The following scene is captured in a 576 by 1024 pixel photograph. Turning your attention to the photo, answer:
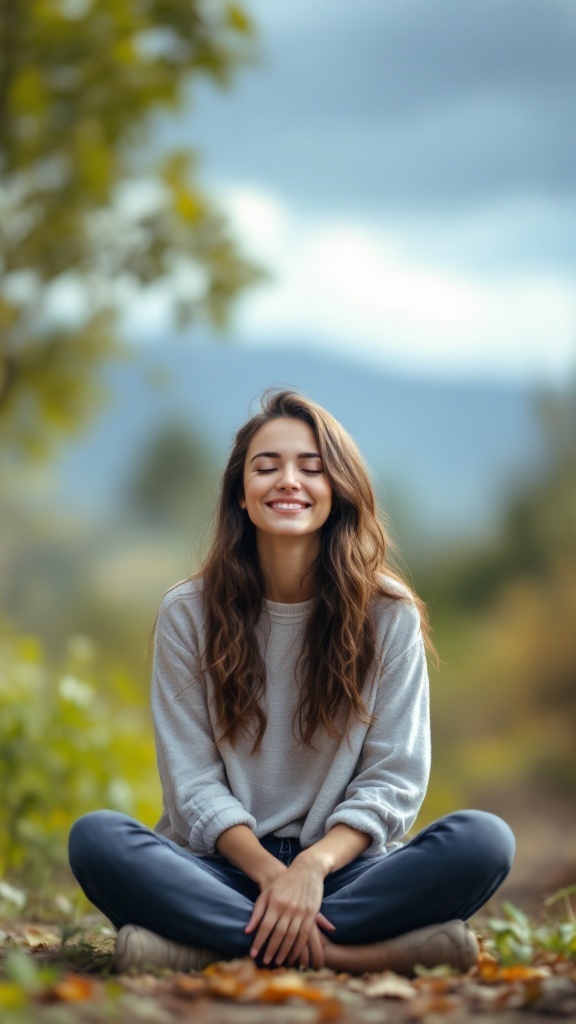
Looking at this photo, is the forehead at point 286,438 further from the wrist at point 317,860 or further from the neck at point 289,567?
the wrist at point 317,860

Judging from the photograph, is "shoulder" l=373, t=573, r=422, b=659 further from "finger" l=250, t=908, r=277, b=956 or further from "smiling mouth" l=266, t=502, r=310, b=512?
"finger" l=250, t=908, r=277, b=956

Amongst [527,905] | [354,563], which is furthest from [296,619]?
[527,905]

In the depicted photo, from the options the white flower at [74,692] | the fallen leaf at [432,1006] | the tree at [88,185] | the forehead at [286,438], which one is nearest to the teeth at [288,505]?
the forehead at [286,438]

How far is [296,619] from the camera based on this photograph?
2342 mm

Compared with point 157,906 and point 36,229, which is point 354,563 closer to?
point 157,906

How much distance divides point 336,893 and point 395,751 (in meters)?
0.28

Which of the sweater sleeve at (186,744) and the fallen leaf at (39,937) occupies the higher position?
the sweater sleeve at (186,744)

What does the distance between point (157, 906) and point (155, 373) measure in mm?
3691

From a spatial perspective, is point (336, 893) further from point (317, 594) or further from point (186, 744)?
point (317, 594)

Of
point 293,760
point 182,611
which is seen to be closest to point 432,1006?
point 293,760

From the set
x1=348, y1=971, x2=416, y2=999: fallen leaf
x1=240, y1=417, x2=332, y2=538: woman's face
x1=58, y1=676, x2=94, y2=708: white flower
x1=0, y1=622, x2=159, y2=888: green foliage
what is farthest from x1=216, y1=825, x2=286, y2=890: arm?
x1=58, y1=676, x2=94, y2=708: white flower

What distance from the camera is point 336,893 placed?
204 cm

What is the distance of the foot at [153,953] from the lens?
1917 millimetres

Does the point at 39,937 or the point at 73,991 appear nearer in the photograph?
the point at 73,991
